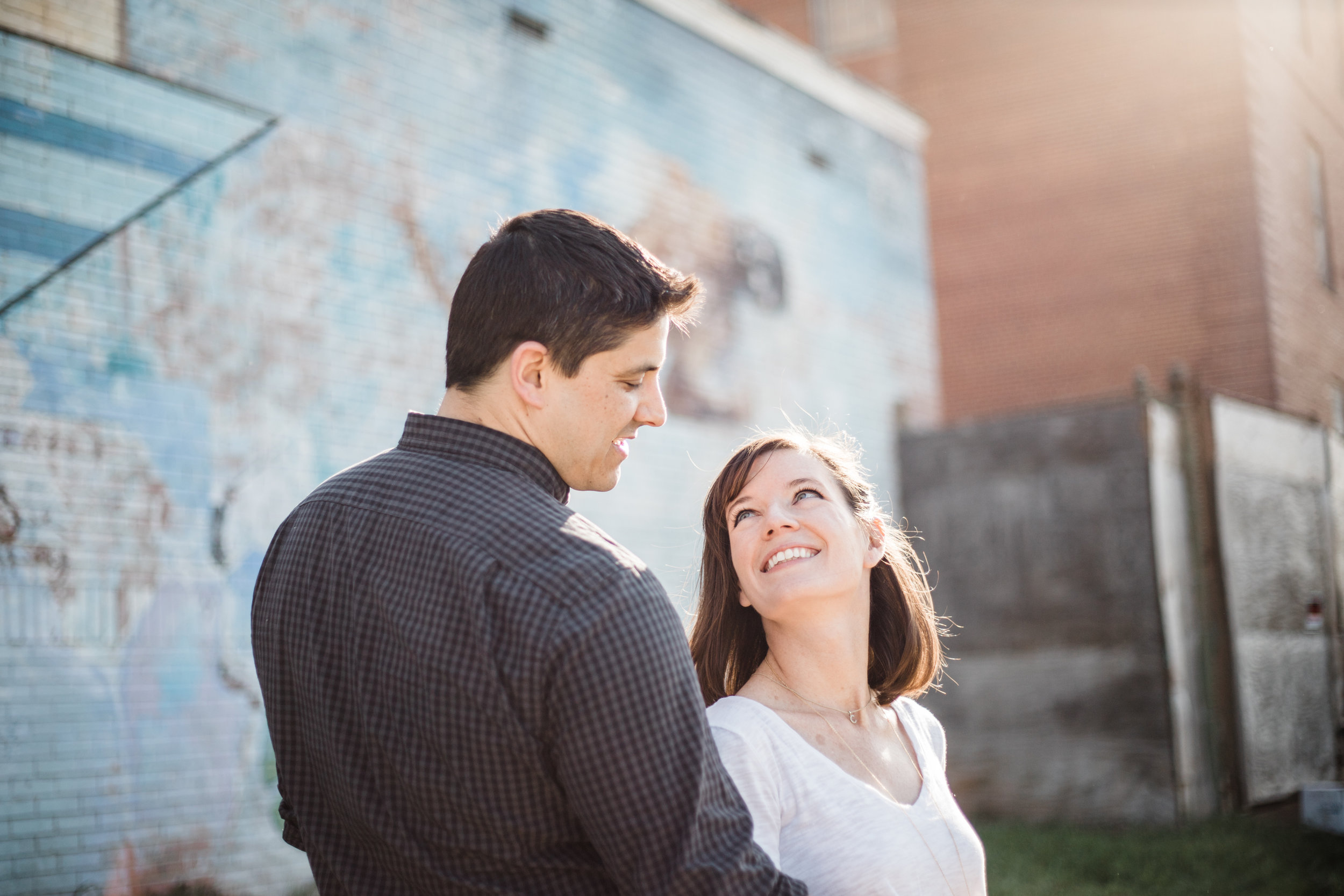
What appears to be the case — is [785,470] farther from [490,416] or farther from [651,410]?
[490,416]

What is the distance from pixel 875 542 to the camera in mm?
3184

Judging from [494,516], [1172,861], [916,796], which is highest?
[494,516]

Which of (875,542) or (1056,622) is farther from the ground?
Answer: (875,542)

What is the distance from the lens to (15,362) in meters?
5.44

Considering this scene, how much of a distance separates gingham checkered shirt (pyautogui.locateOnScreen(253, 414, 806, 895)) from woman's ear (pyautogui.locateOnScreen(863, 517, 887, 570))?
1359mm

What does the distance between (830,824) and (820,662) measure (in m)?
0.51

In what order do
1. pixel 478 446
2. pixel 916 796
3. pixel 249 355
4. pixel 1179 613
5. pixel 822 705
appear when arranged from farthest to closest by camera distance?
pixel 1179 613
pixel 249 355
pixel 822 705
pixel 916 796
pixel 478 446

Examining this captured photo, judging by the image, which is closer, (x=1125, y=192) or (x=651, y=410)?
(x=651, y=410)

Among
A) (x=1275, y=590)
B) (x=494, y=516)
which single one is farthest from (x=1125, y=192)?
(x=494, y=516)

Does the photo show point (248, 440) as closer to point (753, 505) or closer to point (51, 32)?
point (51, 32)

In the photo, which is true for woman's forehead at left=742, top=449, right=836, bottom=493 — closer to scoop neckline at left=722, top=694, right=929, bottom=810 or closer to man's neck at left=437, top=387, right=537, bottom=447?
scoop neckline at left=722, top=694, right=929, bottom=810

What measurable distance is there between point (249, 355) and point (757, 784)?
4949 mm

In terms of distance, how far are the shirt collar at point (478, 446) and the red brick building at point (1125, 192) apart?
13627 millimetres

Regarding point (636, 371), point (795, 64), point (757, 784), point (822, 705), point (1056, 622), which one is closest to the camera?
point (636, 371)
